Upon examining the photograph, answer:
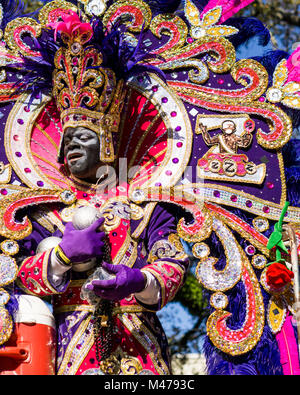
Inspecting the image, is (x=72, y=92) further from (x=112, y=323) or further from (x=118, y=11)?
(x=112, y=323)

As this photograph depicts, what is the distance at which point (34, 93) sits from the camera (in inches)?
211

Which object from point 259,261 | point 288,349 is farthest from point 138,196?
point 288,349

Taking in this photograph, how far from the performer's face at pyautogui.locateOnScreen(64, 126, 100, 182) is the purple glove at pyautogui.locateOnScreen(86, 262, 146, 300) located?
35.5 inches

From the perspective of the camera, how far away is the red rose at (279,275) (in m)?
4.69

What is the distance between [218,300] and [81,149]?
1.29 m

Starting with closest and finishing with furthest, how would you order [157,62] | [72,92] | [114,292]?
[114,292]
[72,92]
[157,62]

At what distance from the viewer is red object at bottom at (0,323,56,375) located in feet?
14.8

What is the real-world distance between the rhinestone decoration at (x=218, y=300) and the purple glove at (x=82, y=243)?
79 cm

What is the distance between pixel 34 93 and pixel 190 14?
4.03 feet

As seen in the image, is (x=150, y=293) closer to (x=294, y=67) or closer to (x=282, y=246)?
(x=282, y=246)

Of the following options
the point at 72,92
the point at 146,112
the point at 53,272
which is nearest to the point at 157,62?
the point at 146,112

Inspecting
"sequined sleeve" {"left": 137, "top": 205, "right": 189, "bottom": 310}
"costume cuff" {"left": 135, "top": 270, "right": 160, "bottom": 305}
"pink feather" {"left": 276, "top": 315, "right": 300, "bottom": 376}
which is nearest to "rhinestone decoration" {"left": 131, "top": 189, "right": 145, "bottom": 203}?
"sequined sleeve" {"left": 137, "top": 205, "right": 189, "bottom": 310}

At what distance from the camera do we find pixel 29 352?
455 centimetres
